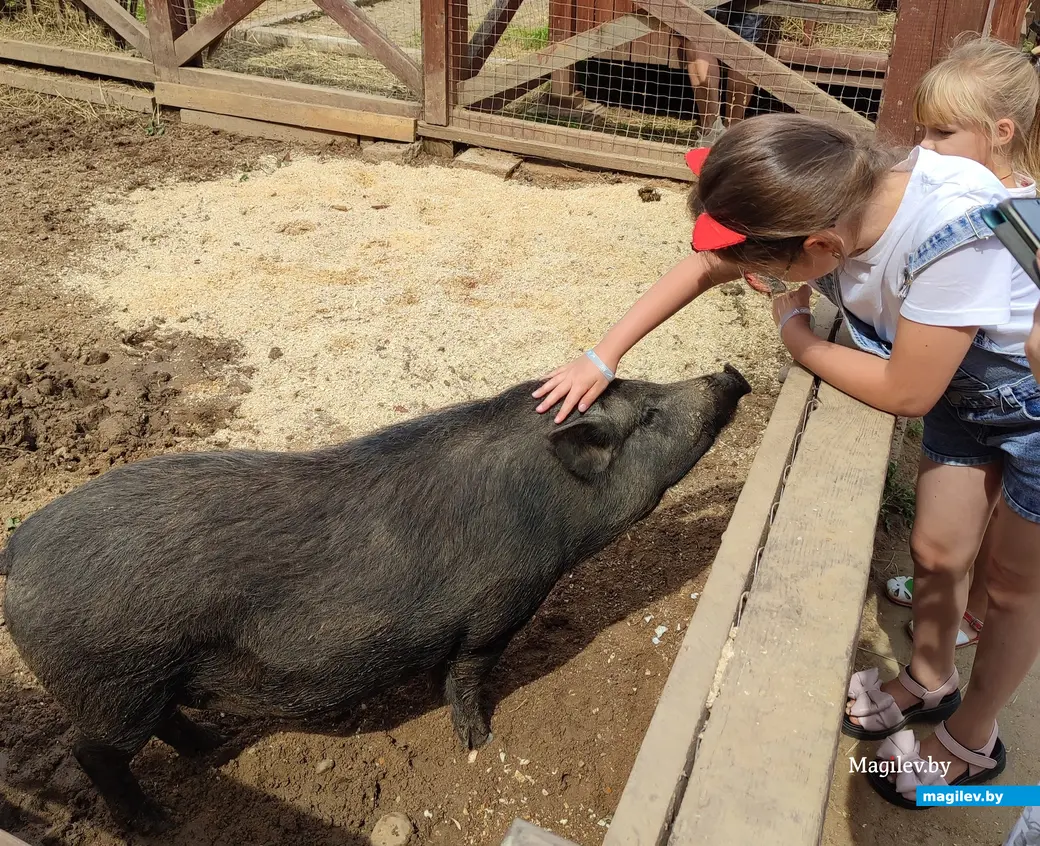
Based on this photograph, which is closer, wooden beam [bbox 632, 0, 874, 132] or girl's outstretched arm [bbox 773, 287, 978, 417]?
girl's outstretched arm [bbox 773, 287, 978, 417]

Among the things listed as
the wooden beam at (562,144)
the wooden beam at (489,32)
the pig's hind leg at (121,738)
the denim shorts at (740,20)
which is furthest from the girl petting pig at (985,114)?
the wooden beam at (489,32)

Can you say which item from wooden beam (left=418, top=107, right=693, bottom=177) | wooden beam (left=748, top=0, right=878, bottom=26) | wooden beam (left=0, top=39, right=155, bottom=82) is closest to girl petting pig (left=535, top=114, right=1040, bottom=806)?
wooden beam (left=418, top=107, right=693, bottom=177)

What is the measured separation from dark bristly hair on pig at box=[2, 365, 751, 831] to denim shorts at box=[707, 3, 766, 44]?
18.4 ft

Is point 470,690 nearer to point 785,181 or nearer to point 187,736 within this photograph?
point 187,736

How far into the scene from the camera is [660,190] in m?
6.61

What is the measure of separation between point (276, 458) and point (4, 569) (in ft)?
Answer: 2.44

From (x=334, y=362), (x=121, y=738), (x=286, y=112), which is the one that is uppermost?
(x=286, y=112)

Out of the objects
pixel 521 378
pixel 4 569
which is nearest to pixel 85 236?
pixel 521 378

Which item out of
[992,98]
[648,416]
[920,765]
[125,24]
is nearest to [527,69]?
[125,24]

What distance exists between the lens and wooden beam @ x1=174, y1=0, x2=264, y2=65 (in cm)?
709

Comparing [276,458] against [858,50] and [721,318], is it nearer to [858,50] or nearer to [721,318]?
[721,318]

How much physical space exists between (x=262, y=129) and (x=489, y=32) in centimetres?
207

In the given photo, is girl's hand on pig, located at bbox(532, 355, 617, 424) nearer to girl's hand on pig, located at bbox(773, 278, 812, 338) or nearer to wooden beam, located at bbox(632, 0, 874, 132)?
girl's hand on pig, located at bbox(773, 278, 812, 338)

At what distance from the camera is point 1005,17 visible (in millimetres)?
5160
